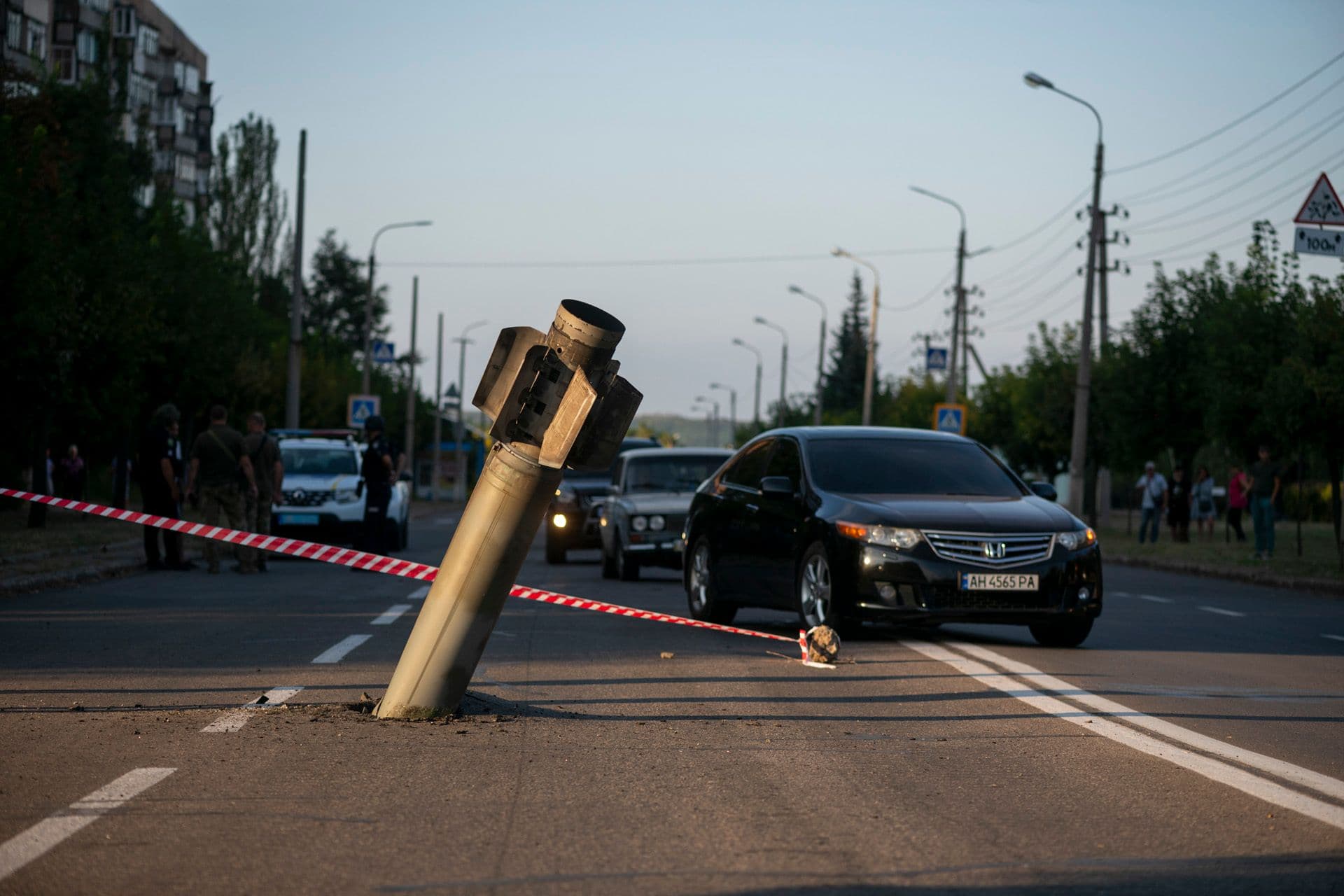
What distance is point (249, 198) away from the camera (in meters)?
74.1

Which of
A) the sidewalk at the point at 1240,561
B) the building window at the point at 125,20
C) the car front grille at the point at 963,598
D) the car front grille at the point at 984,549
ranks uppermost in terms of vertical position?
the building window at the point at 125,20

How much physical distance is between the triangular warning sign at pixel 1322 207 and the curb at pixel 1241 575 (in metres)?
5.80

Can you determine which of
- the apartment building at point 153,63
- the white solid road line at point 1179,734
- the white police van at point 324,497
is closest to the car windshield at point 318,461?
the white police van at point 324,497

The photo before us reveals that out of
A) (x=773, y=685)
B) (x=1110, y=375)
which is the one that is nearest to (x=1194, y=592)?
(x=773, y=685)

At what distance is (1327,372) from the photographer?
81.7ft

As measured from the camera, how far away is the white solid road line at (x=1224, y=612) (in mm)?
17188

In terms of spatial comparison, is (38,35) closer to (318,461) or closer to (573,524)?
(318,461)

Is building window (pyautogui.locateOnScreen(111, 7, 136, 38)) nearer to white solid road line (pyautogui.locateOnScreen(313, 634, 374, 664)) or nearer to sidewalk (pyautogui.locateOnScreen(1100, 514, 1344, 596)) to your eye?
sidewalk (pyautogui.locateOnScreen(1100, 514, 1344, 596))

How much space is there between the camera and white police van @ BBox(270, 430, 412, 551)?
24.8m

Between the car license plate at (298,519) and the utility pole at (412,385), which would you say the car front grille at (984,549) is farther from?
the utility pole at (412,385)

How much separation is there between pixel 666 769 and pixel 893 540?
5.24m

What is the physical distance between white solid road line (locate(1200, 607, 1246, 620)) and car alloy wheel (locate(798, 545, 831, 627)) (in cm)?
626

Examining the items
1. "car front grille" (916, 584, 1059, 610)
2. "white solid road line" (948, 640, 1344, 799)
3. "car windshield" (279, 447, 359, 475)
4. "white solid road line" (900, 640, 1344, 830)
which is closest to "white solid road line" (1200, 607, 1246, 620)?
"car front grille" (916, 584, 1059, 610)

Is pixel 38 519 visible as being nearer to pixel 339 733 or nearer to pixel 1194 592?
pixel 1194 592
